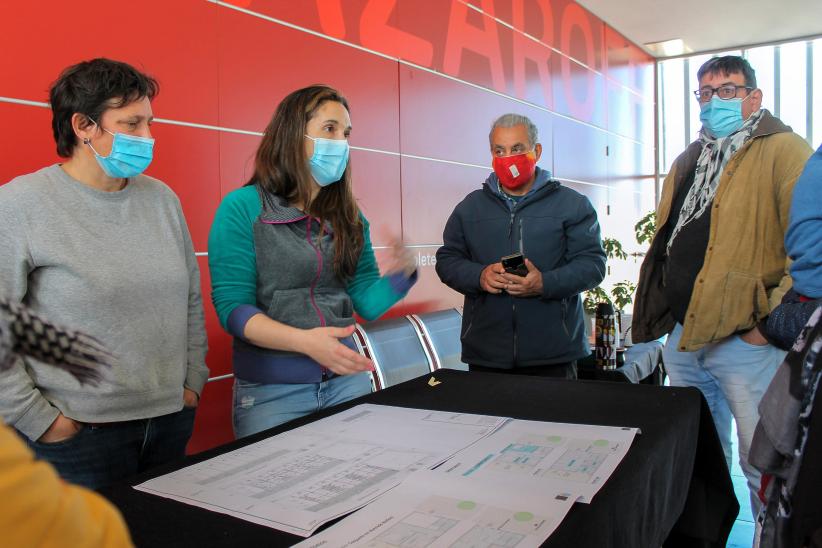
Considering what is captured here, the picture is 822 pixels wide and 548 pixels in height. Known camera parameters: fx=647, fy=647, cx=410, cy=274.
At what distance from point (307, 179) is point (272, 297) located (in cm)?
35

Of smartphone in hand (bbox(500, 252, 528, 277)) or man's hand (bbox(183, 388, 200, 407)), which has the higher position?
smartphone in hand (bbox(500, 252, 528, 277))

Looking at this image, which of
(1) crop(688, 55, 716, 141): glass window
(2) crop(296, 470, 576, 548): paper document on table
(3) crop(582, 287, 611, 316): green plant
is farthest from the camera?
(1) crop(688, 55, 716, 141): glass window

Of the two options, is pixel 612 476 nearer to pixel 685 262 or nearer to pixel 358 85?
pixel 685 262

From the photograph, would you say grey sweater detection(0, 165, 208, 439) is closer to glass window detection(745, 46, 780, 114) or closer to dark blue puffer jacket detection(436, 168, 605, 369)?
dark blue puffer jacket detection(436, 168, 605, 369)

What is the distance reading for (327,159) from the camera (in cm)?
184

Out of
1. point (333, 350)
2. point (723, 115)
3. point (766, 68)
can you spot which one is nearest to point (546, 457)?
point (333, 350)

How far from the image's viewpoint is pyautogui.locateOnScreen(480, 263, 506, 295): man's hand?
232cm

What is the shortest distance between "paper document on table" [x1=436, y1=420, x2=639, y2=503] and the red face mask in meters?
1.28

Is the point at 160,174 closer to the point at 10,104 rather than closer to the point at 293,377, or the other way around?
the point at 10,104

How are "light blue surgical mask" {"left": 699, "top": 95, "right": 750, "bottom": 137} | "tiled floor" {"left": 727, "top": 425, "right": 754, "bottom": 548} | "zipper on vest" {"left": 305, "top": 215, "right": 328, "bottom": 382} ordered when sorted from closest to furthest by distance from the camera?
1. "zipper on vest" {"left": 305, "top": 215, "right": 328, "bottom": 382}
2. "light blue surgical mask" {"left": 699, "top": 95, "right": 750, "bottom": 137}
3. "tiled floor" {"left": 727, "top": 425, "right": 754, "bottom": 548}

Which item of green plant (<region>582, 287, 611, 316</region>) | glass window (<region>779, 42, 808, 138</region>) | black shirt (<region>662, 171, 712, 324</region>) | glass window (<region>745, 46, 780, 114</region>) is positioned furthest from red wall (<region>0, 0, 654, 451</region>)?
glass window (<region>779, 42, 808, 138</region>)

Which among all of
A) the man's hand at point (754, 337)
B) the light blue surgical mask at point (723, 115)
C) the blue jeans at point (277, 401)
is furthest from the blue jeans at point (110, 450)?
the light blue surgical mask at point (723, 115)

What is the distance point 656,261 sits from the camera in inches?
98.2

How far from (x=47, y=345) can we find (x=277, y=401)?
1.27 metres
